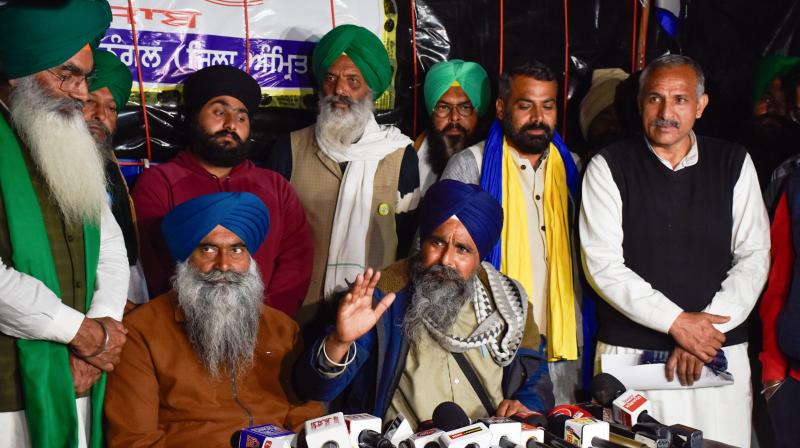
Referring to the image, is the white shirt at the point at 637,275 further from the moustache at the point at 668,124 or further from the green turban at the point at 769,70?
the green turban at the point at 769,70

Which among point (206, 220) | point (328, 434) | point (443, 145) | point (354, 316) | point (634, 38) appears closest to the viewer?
point (328, 434)

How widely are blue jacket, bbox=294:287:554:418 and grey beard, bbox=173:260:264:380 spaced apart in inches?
9.1

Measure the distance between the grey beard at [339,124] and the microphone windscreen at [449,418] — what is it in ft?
6.36

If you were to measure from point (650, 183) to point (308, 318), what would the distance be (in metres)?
1.64

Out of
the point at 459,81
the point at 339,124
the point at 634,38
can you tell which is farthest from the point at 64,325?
the point at 634,38

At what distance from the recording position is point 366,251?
172 inches

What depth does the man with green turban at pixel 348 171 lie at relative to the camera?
4352mm

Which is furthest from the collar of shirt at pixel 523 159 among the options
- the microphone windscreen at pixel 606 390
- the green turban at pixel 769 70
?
the microphone windscreen at pixel 606 390

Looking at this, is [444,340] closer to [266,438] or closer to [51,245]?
[266,438]

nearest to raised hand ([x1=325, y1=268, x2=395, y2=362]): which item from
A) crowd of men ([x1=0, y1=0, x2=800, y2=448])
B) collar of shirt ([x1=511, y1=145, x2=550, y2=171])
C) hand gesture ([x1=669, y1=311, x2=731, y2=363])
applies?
crowd of men ([x1=0, y1=0, x2=800, y2=448])

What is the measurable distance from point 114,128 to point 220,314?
1272mm

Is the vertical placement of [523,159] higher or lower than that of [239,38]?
lower

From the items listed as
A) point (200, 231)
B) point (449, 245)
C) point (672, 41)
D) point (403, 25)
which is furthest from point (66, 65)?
point (672, 41)

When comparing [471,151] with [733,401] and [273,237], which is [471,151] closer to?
[273,237]
